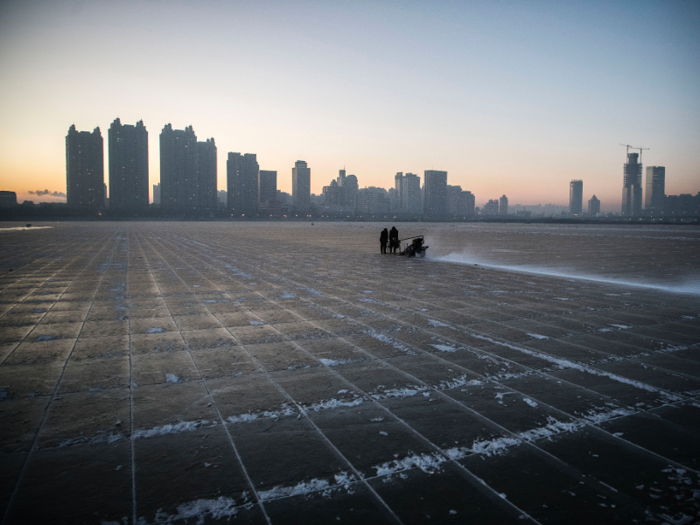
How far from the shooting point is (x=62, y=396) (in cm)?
457

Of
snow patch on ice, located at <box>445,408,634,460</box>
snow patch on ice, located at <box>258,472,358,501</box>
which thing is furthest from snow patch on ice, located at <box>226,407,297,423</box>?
snow patch on ice, located at <box>445,408,634,460</box>

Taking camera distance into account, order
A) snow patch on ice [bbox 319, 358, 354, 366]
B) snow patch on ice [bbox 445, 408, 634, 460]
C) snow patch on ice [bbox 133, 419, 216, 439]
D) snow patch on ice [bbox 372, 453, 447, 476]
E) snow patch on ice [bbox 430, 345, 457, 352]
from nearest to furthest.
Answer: snow patch on ice [bbox 372, 453, 447, 476] → snow patch on ice [bbox 445, 408, 634, 460] → snow patch on ice [bbox 133, 419, 216, 439] → snow patch on ice [bbox 319, 358, 354, 366] → snow patch on ice [bbox 430, 345, 457, 352]

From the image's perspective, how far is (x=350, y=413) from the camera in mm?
4199

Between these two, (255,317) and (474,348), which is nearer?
(474,348)

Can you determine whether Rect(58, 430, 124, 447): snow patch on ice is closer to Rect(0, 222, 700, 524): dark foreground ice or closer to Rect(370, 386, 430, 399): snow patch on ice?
Rect(0, 222, 700, 524): dark foreground ice

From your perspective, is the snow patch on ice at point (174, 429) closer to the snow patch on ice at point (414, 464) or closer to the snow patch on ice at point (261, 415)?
the snow patch on ice at point (261, 415)

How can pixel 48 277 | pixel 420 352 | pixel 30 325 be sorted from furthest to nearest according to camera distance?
pixel 48 277, pixel 30 325, pixel 420 352

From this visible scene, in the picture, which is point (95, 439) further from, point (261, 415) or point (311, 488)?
point (311, 488)

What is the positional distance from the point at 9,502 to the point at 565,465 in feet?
13.4

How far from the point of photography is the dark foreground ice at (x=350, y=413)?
9.55ft

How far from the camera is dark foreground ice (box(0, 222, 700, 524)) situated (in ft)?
9.55

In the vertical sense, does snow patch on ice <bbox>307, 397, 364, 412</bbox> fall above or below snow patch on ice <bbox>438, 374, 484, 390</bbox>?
below

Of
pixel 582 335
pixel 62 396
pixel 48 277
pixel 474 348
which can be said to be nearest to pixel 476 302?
pixel 582 335

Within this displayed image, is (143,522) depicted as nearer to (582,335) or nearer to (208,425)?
(208,425)
